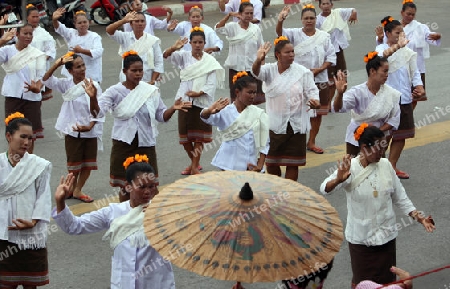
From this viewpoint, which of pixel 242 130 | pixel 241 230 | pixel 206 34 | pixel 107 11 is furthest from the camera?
pixel 107 11

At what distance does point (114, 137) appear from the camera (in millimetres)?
8016

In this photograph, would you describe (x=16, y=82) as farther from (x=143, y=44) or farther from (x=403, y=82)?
(x=403, y=82)

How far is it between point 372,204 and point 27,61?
17.9 ft

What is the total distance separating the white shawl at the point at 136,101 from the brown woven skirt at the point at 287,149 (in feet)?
4.64

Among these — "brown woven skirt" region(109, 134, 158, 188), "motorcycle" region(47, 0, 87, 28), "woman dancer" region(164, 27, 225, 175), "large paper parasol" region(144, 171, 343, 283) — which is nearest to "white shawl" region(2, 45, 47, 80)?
"woman dancer" region(164, 27, 225, 175)

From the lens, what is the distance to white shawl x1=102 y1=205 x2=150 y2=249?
5.43 meters

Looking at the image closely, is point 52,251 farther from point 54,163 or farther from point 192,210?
point 192,210

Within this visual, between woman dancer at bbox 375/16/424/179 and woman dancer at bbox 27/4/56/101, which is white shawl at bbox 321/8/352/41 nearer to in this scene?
woman dancer at bbox 375/16/424/179

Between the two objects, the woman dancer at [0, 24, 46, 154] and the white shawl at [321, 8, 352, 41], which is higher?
the white shawl at [321, 8, 352, 41]

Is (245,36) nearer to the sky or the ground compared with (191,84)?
nearer to the sky

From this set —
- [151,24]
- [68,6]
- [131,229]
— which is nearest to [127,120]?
[131,229]

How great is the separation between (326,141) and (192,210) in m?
6.66

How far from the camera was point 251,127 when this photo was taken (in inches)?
307

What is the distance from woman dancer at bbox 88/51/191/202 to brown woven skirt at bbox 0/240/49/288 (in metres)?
1.71
